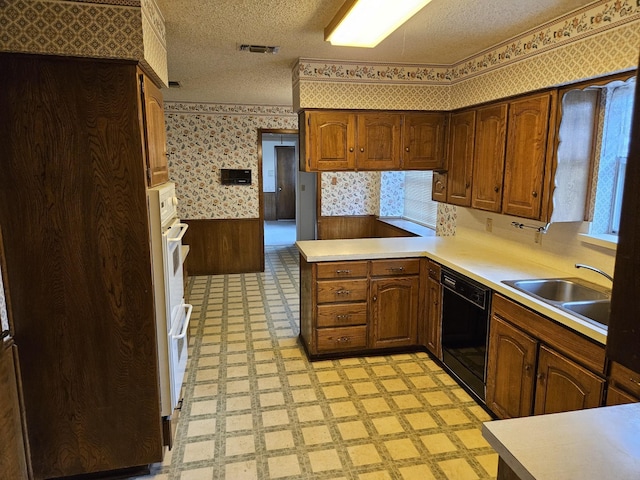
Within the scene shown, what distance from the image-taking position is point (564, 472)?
949 mm

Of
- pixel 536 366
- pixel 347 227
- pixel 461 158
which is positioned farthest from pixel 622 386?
pixel 347 227

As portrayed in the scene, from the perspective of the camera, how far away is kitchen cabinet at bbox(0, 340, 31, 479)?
1776mm

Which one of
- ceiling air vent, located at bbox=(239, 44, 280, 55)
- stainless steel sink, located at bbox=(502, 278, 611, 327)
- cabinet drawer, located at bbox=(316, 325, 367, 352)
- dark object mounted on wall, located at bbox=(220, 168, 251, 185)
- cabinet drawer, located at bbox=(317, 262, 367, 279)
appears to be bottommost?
cabinet drawer, located at bbox=(316, 325, 367, 352)

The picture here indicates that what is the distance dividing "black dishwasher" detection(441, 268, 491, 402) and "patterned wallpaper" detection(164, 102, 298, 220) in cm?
373

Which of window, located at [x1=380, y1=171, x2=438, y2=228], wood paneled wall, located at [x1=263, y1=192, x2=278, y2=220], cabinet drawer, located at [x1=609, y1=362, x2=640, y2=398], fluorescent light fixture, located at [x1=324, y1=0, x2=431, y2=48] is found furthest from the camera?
wood paneled wall, located at [x1=263, y1=192, x2=278, y2=220]

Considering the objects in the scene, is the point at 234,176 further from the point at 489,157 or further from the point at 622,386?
the point at 622,386

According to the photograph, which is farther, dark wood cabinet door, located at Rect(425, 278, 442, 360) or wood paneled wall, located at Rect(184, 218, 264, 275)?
wood paneled wall, located at Rect(184, 218, 264, 275)

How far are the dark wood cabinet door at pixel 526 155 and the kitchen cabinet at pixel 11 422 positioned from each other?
9.57ft

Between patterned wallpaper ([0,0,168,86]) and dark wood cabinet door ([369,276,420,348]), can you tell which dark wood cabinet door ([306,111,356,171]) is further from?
patterned wallpaper ([0,0,168,86])

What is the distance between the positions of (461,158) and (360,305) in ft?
4.85

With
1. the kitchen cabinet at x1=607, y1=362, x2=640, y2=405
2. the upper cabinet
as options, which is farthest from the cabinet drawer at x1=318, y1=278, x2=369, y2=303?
the kitchen cabinet at x1=607, y1=362, x2=640, y2=405

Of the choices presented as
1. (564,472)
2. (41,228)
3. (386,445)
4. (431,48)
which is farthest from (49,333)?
(431,48)

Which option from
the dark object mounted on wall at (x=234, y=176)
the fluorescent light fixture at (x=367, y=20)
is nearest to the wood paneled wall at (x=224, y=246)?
the dark object mounted on wall at (x=234, y=176)

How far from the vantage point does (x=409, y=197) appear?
19.4 ft
